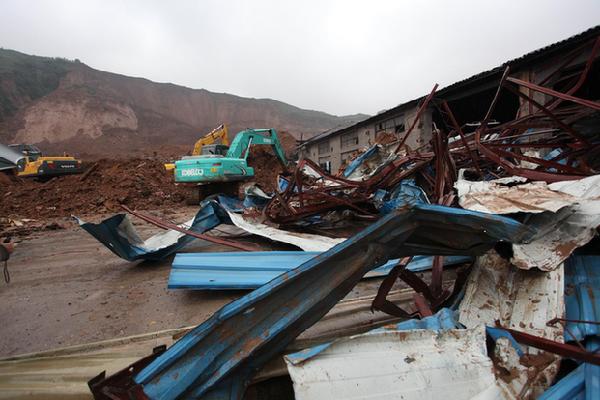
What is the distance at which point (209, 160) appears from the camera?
26.2 feet

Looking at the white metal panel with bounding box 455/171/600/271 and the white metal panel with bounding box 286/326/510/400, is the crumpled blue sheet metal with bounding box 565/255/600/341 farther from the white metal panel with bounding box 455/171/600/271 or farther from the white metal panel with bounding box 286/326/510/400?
the white metal panel with bounding box 286/326/510/400

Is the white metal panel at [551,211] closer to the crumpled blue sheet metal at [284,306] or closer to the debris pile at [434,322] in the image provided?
the debris pile at [434,322]

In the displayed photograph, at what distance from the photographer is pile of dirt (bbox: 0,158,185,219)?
28.5 ft

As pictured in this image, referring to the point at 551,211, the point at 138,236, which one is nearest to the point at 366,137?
the point at 138,236

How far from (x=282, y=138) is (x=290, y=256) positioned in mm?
25225

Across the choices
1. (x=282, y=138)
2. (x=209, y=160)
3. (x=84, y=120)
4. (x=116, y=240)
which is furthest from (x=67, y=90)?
(x=116, y=240)

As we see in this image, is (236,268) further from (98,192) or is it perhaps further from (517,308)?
(98,192)

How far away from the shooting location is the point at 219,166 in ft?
26.1

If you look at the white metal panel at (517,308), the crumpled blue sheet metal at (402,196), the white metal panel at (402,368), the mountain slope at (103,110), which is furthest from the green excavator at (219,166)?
the mountain slope at (103,110)

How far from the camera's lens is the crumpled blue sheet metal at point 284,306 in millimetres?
1153

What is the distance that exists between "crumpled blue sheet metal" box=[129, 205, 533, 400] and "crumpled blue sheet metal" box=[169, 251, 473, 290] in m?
1.22

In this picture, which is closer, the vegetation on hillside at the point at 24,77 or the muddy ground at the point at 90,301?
the muddy ground at the point at 90,301

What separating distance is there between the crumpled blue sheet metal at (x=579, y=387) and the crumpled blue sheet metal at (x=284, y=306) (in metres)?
0.56

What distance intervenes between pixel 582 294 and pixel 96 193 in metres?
11.4
